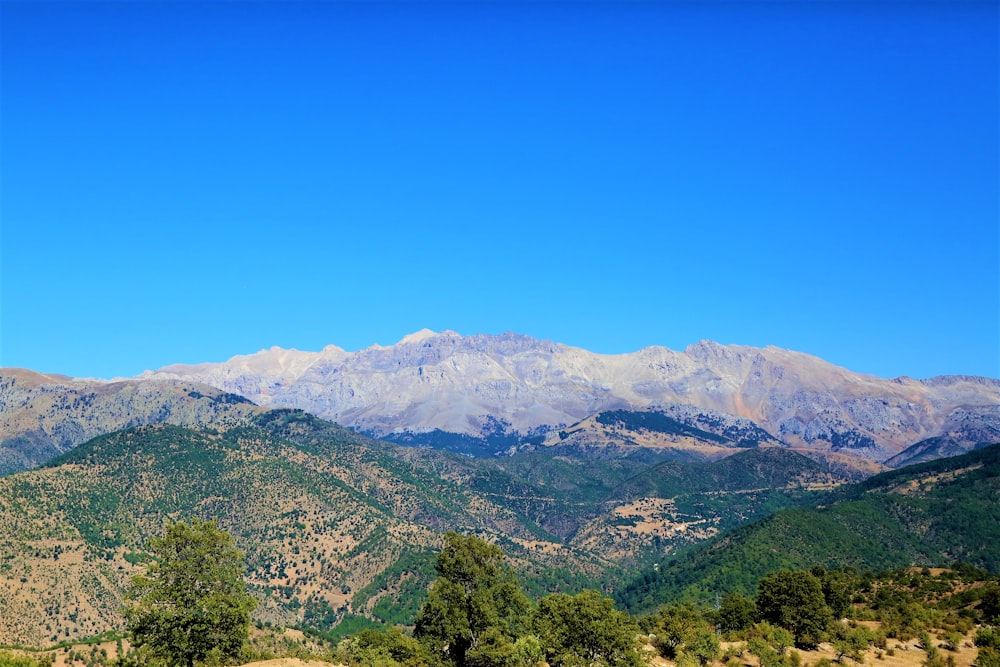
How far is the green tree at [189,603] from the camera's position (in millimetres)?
64812

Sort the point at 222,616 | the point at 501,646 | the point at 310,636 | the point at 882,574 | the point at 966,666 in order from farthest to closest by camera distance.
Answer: the point at 310,636 < the point at 882,574 < the point at 966,666 < the point at 501,646 < the point at 222,616

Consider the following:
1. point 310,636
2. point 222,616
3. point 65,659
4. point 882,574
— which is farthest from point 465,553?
point 310,636

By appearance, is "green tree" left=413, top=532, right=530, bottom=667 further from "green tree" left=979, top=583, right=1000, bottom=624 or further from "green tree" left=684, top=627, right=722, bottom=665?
"green tree" left=979, top=583, right=1000, bottom=624

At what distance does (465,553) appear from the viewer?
8231 cm

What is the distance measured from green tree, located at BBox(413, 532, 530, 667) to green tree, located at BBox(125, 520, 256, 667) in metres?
18.9

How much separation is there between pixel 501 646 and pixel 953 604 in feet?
249

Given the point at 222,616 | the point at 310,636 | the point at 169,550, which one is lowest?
the point at 310,636

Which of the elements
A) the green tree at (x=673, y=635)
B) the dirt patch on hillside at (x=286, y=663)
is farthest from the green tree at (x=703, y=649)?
the dirt patch on hillside at (x=286, y=663)

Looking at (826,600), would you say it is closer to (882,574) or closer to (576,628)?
(882,574)

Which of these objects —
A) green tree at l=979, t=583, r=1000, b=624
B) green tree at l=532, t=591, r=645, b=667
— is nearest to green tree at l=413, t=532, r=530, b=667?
green tree at l=532, t=591, r=645, b=667

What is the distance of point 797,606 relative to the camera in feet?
343

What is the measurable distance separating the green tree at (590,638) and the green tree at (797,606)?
30157 millimetres

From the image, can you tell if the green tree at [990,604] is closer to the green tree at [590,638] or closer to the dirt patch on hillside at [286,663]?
the green tree at [590,638]

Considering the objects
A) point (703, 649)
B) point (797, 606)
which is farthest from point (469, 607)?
point (797, 606)
